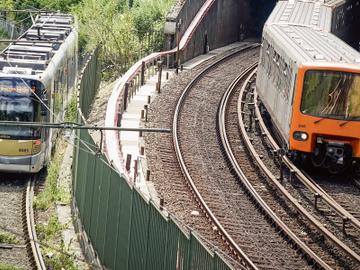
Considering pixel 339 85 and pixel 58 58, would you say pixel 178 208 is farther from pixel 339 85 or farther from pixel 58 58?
pixel 58 58

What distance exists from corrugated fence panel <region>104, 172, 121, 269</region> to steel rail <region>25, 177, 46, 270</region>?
4.03 feet

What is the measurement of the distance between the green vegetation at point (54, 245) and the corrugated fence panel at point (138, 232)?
2264 millimetres

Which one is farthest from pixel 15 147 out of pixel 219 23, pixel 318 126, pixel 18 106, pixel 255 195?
pixel 219 23

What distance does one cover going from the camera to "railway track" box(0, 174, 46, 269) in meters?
18.1

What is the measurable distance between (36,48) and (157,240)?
580 inches

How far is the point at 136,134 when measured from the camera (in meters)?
26.1

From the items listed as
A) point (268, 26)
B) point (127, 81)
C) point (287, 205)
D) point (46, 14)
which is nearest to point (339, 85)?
point (287, 205)

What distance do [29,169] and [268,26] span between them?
7.76 metres

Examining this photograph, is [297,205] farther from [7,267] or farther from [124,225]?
[7,267]

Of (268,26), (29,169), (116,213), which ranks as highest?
(268,26)

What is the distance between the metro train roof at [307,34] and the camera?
73.1 ft

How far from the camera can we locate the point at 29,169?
951 inches

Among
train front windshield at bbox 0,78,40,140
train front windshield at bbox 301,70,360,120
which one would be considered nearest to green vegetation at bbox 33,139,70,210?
train front windshield at bbox 0,78,40,140

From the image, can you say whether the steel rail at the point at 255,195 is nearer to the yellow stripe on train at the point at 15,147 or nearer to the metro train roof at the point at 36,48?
the yellow stripe on train at the point at 15,147
